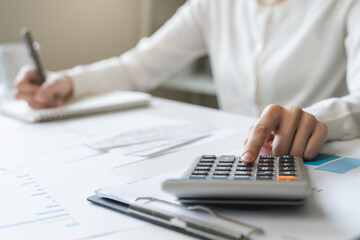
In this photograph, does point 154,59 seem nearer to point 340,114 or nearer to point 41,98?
point 41,98

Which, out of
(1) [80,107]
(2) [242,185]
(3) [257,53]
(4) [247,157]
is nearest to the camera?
(2) [242,185]

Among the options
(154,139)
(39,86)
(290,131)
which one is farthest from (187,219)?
(39,86)

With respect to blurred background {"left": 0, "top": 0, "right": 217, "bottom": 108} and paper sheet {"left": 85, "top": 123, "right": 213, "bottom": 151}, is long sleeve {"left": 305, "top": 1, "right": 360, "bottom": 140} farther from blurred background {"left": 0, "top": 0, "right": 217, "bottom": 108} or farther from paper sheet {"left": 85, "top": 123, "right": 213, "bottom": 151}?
blurred background {"left": 0, "top": 0, "right": 217, "bottom": 108}

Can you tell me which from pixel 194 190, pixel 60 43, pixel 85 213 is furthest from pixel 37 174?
pixel 60 43

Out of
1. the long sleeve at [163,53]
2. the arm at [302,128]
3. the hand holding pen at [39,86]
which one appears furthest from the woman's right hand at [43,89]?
the arm at [302,128]

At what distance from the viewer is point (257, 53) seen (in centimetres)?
117

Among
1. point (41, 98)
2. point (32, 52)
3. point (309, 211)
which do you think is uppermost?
point (32, 52)

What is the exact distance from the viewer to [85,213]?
0.44 metres

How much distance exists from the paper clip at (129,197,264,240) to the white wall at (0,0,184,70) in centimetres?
140

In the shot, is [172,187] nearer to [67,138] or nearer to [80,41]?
[67,138]

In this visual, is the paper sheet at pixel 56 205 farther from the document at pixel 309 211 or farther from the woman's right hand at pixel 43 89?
the woman's right hand at pixel 43 89

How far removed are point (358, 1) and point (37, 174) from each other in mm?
807

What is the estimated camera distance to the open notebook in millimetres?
904

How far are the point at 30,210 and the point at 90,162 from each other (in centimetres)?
17
